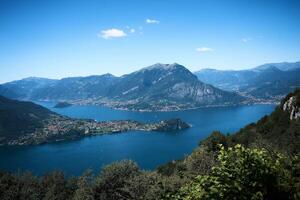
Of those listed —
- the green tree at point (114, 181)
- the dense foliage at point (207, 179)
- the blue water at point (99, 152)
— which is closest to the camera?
the dense foliage at point (207, 179)

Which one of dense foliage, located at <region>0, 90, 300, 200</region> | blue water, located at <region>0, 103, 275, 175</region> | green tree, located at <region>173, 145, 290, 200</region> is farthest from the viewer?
blue water, located at <region>0, 103, 275, 175</region>

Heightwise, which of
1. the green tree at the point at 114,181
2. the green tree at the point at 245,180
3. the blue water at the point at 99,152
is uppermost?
the green tree at the point at 245,180

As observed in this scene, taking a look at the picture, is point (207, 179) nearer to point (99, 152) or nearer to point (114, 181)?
point (114, 181)

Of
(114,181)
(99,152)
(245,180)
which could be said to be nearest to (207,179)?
(245,180)

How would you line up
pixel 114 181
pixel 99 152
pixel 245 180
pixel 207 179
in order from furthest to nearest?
pixel 99 152 → pixel 114 181 → pixel 207 179 → pixel 245 180

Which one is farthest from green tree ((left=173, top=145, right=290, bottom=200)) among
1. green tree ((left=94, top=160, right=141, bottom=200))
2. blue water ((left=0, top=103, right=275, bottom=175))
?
blue water ((left=0, top=103, right=275, bottom=175))

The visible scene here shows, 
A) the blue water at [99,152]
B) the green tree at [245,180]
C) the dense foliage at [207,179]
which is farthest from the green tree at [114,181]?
the blue water at [99,152]

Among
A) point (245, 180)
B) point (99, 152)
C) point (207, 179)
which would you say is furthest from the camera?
point (99, 152)

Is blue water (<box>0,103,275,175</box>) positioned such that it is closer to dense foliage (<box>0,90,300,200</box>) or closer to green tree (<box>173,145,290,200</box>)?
dense foliage (<box>0,90,300,200</box>)

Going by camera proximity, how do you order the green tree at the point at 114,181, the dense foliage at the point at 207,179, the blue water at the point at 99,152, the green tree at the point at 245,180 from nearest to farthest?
the green tree at the point at 245,180
the dense foliage at the point at 207,179
the green tree at the point at 114,181
the blue water at the point at 99,152

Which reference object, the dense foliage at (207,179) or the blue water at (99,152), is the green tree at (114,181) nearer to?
the dense foliage at (207,179)

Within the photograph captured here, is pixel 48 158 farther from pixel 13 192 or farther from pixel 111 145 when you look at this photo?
pixel 13 192

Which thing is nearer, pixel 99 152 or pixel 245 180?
pixel 245 180
